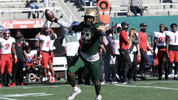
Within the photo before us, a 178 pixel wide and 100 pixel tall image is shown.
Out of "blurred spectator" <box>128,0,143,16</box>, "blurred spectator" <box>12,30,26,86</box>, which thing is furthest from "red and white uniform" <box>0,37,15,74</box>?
"blurred spectator" <box>128,0,143,16</box>

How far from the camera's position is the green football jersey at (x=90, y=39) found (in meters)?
7.52

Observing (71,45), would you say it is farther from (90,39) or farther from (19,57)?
(90,39)

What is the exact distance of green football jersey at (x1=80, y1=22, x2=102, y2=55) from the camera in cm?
752

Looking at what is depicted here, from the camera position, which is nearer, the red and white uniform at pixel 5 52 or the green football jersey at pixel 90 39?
the green football jersey at pixel 90 39

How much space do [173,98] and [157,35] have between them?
599 centimetres

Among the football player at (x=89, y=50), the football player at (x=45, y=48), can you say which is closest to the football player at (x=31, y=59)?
the football player at (x=45, y=48)

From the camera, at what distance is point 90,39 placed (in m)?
7.54

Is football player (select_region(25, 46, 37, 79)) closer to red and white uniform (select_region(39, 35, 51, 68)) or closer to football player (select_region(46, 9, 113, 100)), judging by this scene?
red and white uniform (select_region(39, 35, 51, 68))

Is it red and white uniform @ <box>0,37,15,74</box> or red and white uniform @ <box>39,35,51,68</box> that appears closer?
red and white uniform @ <box>0,37,15,74</box>

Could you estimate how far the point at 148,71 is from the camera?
18000 mm

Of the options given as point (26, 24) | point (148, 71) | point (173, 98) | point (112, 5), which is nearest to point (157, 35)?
point (148, 71)

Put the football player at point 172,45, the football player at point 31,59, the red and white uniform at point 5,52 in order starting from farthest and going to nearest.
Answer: the football player at point 31,59 → the football player at point 172,45 → the red and white uniform at point 5,52

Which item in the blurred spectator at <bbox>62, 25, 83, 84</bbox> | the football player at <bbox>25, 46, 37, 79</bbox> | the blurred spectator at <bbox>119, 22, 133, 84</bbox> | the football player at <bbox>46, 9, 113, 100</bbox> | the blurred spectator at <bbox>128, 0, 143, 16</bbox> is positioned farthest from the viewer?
→ the blurred spectator at <bbox>128, 0, 143, 16</bbox>

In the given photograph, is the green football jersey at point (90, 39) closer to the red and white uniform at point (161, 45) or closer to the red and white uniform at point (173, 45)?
the red and white uniform at point (173, 45)
